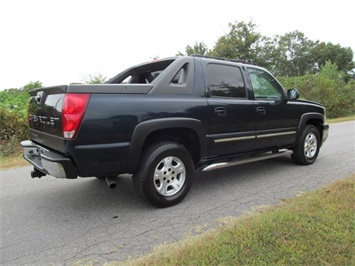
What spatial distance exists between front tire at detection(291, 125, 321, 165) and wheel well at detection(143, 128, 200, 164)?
249 cm

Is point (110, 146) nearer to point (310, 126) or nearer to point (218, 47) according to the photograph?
point (310, 126)

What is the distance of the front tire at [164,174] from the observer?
342 cm

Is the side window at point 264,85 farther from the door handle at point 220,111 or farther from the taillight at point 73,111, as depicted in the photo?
the taillight at point 73,111

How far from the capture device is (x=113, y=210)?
3629 millimetres

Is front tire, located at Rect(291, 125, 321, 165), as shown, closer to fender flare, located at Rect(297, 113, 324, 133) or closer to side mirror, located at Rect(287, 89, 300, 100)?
fender flare, located at Rect(297, 113, 324, 133)

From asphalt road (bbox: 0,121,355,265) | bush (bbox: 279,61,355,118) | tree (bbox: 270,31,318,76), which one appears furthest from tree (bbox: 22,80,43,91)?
tree (bbox: 270,31,318,76)

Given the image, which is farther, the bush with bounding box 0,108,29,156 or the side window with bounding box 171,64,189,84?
the bush with bounding box 0,108,29,156

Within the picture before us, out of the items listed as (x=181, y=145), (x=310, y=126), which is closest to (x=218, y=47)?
(x=310, y=126)

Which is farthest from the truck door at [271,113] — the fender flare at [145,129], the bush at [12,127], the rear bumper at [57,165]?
the bush at [12,127]

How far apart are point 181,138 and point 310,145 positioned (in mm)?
3113

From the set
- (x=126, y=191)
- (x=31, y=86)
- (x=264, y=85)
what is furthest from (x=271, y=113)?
A: (x=31, y=86)

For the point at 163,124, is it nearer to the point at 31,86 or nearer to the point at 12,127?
the point at 12,127

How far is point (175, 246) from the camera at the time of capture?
8.83 ft

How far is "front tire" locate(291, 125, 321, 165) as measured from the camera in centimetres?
547
